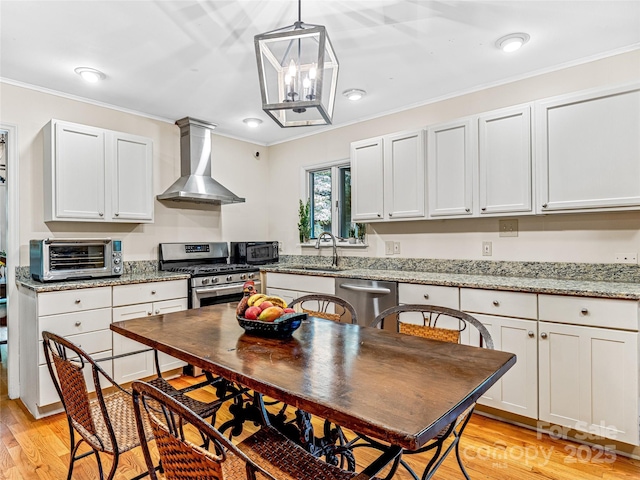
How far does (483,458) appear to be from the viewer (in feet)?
6.88

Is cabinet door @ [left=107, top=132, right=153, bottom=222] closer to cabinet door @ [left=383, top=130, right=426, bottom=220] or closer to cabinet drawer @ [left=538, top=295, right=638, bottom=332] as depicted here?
cabinet door @ [left=383, top=130, right=426, bottom=220]

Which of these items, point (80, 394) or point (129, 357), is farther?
point (129, 357)

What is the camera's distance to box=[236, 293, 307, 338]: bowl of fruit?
1576 mm

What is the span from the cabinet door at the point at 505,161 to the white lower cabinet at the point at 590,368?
800mm

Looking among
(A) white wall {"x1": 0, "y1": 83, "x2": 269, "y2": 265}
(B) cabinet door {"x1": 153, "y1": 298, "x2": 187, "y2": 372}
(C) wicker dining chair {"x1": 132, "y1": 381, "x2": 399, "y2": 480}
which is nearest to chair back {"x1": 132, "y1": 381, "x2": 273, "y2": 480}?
(C) wicker dining chair {"x1": 132, "y1": 381, "x2": 399, "y2": 480}

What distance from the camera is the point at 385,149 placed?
3385 mm

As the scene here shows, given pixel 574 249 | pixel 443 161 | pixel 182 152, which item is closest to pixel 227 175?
pixel 182 152

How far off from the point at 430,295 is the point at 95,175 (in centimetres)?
293

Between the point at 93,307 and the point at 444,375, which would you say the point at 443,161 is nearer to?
the point at 444,375

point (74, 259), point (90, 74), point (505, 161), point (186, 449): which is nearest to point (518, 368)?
point (505, 161)

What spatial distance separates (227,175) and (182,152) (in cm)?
63

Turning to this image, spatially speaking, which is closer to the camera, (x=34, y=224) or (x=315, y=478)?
(x=315, y=478)

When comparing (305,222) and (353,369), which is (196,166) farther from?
(353,369)

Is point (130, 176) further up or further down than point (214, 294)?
further up
